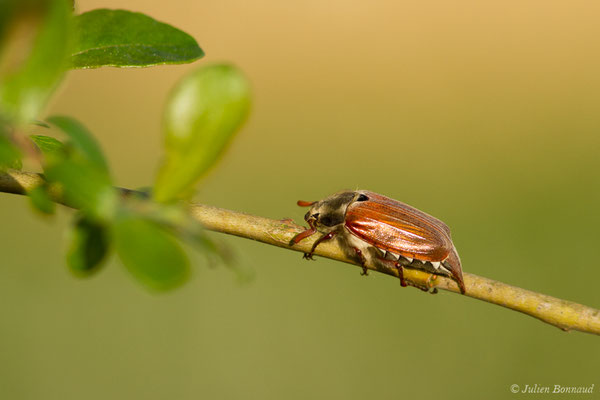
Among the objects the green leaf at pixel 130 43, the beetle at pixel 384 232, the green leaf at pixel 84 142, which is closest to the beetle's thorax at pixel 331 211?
the beetle at pixel 384 232

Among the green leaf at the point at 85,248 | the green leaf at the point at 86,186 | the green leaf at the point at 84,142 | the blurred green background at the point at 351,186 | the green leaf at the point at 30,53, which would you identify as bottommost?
the blurred green background at the point at 351,186

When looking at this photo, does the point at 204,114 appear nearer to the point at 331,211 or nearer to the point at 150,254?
the point at 150,254

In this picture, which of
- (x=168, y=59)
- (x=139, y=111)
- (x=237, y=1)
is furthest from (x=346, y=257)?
(x=237, y=1)

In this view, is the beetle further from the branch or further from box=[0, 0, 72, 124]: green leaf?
box=[0, 0, 72, 124]: green leaf

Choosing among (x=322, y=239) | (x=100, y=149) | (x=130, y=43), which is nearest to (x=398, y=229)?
(x=322, y=239)

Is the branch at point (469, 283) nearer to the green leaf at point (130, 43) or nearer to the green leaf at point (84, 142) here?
the green leaf at point (130, 43)

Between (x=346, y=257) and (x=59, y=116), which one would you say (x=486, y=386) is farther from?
(x=59, y=116)
